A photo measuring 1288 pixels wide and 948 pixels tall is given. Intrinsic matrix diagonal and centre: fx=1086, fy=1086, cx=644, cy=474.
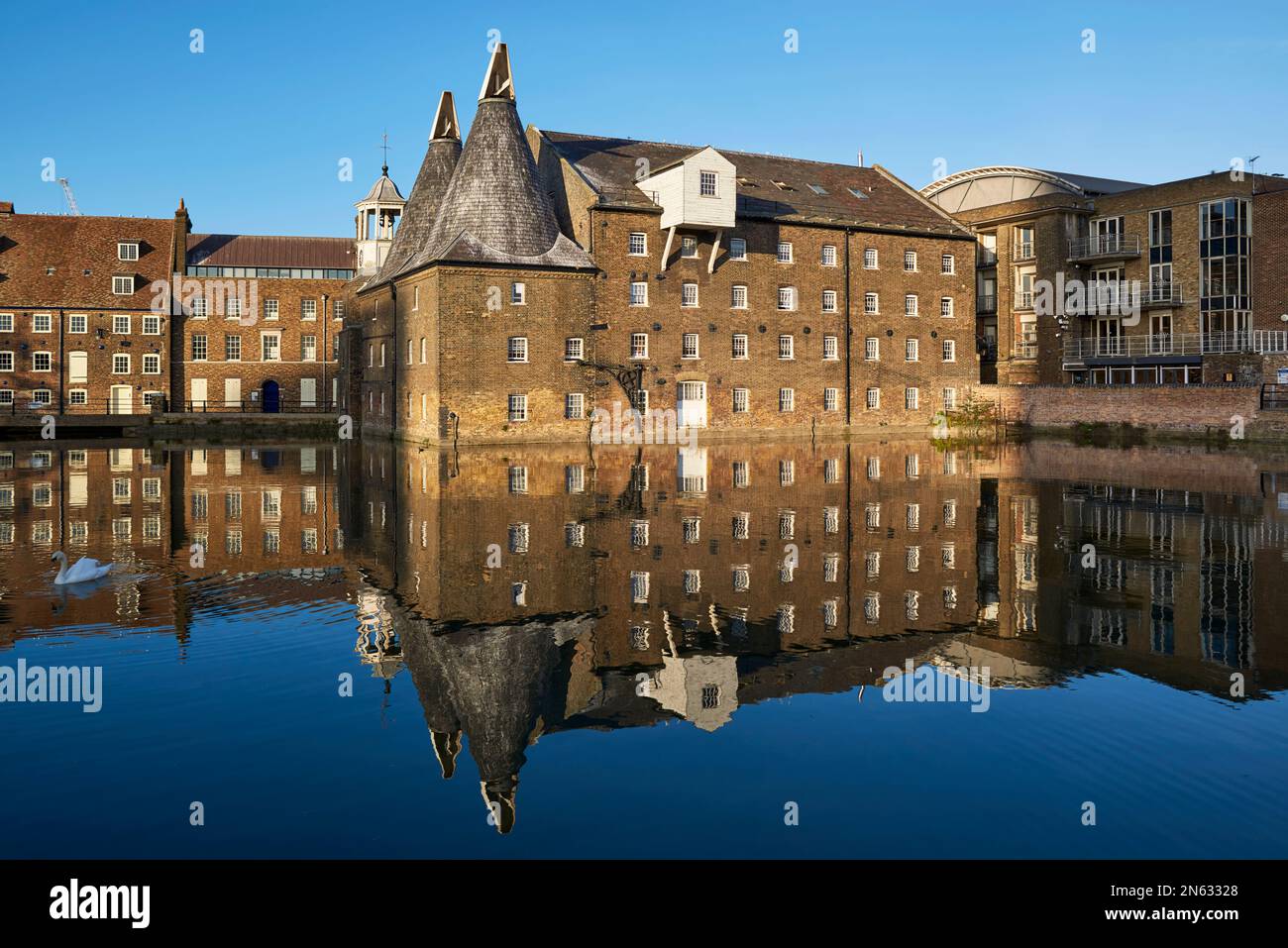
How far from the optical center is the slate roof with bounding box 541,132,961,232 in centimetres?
4397

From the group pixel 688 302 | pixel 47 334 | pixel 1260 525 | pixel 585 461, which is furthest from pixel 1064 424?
pixel 47 334

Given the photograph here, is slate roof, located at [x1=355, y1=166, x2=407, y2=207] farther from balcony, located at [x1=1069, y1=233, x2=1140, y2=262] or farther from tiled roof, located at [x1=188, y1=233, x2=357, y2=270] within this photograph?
balcony, located at [x1=1069, y1=233, x2=1140, y2=262]

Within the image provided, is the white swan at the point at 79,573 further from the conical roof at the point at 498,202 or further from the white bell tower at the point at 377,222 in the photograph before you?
the white bell tower at the point at 377,222

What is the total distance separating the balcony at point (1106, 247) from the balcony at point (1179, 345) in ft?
12.3

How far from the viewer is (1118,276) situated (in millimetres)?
50969

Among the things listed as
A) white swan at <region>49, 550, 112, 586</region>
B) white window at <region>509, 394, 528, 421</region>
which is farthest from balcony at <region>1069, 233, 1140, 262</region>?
white swan at <region>49, 550, 112, 586</region>

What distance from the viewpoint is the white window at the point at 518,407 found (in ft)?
130

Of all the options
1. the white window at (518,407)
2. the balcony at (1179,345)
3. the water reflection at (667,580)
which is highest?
the balcony at (1179,345)

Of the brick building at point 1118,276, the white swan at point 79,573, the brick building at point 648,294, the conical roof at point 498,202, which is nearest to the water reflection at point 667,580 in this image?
the white swan at point 79,573

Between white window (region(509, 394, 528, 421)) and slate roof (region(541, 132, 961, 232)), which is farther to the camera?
slate roof (region(541, 132, 961, 232))

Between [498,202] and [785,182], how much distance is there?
1494 cm

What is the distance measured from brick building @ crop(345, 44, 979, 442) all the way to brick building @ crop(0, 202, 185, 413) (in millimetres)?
13626
